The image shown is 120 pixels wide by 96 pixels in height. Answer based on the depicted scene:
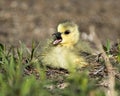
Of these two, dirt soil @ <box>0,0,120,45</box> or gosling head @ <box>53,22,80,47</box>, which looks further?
dirt soil @ <box>0,0,120,45</box>

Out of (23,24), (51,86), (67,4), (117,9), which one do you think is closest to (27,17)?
(23,24)

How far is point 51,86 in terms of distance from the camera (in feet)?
14.4

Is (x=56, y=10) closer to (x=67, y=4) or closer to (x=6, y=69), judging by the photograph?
A: (x=67, y=4)

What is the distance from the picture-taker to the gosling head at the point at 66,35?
5.32 m

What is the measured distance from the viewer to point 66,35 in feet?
17.8

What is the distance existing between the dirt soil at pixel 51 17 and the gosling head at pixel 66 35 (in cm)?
388

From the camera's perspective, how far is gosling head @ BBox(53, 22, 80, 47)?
5320mm

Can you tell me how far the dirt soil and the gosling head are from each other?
3.88 meters

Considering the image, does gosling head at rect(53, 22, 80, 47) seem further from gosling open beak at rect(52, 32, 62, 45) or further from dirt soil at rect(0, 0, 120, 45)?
dirt soil at rect(0, 0, 120, 45)

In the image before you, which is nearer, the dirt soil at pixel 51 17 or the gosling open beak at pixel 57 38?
the gosling open beak at pixel 57 38

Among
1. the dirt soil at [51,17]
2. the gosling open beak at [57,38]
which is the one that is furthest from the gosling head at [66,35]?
the dirt soil at [51,17]

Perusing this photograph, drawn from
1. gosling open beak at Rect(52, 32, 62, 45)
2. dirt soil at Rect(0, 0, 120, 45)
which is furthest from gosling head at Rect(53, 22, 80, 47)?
dirt soil at Rect(0, 0, 120, 45)

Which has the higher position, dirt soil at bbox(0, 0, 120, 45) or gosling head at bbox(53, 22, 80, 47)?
dirt soil at bbox(0, 0, 120, 45)

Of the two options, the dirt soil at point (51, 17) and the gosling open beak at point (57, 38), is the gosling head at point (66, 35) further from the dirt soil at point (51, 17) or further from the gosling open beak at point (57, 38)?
the dirt soil at point (51, 17)
